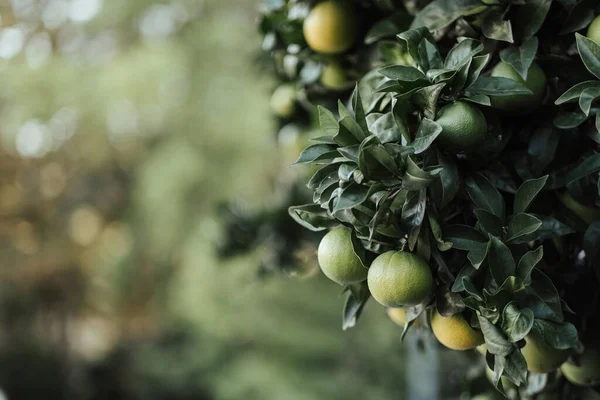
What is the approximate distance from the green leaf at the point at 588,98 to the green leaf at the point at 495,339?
15 centimetres

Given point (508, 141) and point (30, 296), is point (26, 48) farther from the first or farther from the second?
point (508, 141)

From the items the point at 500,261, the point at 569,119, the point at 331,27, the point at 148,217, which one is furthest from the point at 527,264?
the point at 148,217

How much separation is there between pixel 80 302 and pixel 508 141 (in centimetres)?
425

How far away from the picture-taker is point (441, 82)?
38 centimetres

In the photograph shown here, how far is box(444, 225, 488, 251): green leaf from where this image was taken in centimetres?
39

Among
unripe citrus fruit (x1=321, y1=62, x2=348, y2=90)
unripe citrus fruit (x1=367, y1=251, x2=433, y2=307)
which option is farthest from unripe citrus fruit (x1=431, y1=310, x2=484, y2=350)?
unripe citrus fruit (x1=321, y1=62, x2=348, y2=90)

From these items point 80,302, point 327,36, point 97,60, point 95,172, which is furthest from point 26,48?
point 327,36

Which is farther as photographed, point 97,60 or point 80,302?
point 80,302

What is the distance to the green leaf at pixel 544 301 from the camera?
0.39 metres

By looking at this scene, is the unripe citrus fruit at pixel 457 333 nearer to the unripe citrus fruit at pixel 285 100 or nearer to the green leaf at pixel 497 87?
the green leaf at pixel 497 87

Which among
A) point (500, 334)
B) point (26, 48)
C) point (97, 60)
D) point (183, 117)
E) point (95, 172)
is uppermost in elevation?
point (500, 334)

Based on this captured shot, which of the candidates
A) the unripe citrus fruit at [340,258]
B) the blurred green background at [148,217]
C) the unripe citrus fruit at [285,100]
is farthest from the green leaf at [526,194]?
the blurred green background at [148,217]

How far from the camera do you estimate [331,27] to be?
0.56 m

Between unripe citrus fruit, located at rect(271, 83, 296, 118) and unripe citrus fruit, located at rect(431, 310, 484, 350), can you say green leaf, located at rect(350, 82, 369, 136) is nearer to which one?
unripe citrus fruit, located at rect(431, 310, 484, 350)
